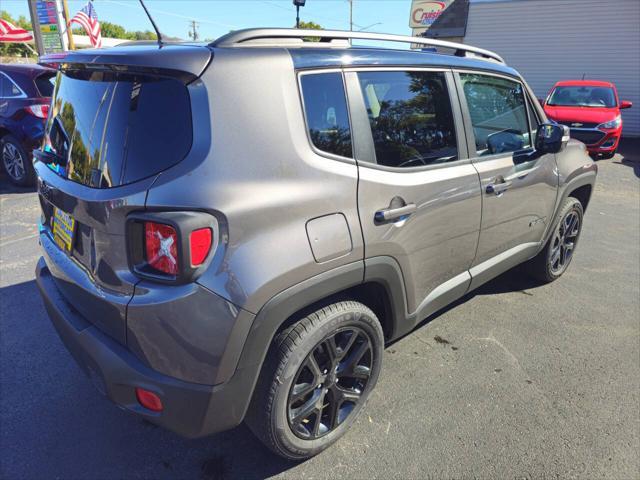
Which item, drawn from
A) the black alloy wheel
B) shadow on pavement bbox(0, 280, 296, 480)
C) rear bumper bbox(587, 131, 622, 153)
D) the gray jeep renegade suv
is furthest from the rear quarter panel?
rear bumper bbox(587, 131, 622, 153)

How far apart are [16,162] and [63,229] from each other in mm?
5874

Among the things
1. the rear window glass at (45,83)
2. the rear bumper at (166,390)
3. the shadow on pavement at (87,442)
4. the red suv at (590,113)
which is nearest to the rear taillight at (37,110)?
the rear window glass at (45,83)

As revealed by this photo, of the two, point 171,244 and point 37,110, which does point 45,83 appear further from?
point 171,244

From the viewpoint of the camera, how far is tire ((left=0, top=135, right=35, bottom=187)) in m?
6.48

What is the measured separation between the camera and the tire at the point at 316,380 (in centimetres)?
182

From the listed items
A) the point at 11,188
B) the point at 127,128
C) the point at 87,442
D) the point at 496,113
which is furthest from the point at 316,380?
the point at 11,188

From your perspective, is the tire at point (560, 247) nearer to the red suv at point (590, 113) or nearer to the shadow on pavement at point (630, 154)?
the shadow on pavement at point (630, 154)

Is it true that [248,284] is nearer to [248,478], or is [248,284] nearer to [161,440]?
[248,478]

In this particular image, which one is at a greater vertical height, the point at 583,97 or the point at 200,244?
the point at 200,244

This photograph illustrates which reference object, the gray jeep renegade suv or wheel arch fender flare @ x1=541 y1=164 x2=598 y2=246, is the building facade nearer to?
wheel arch fender flare @ x1=541 y1=164 x2=598 y2=246

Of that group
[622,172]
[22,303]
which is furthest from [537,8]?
[22,303]

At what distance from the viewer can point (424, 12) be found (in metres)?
25.9

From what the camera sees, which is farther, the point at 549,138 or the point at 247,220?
the point at 549,138

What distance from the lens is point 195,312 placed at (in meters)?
1.53
